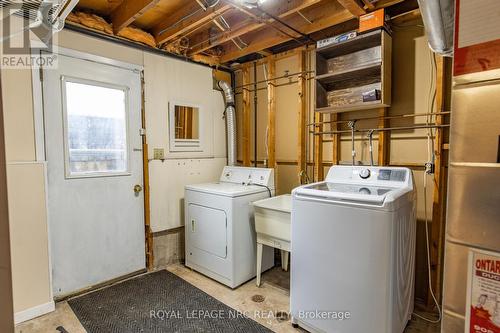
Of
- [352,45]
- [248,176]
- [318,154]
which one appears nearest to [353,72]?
[352,45]

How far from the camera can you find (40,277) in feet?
6.99

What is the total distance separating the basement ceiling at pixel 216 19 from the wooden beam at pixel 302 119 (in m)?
0.25

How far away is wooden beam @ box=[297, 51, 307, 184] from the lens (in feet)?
9.42

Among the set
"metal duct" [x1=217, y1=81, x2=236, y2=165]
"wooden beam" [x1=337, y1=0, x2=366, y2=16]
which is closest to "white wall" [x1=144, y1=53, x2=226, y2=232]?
"metal duct" [x1=217, y1=81, x2=236, y2=165]

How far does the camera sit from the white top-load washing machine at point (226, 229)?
2.52 metres

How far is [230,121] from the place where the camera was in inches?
135

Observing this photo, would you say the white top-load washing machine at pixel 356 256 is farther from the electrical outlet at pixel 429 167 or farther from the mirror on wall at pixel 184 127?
the mirror on wall at pixel 184 127

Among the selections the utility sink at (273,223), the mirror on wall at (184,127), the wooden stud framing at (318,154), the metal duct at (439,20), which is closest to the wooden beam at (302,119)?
the wooden stud framing at (318,154)

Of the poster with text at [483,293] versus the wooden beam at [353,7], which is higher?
the wooden beam at [353,7]

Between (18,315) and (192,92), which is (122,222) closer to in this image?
(18,315)

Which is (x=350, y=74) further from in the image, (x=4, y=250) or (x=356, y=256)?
(x=4, y=250)

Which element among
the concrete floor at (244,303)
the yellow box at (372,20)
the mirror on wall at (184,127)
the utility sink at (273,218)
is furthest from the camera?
Answer: the mirror on wall at (184,127)

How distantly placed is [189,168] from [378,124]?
6.84ft

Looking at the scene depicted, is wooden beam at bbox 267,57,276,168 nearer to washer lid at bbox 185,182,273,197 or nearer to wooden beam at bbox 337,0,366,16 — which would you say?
washer lid at bbox 185,182,273,197
